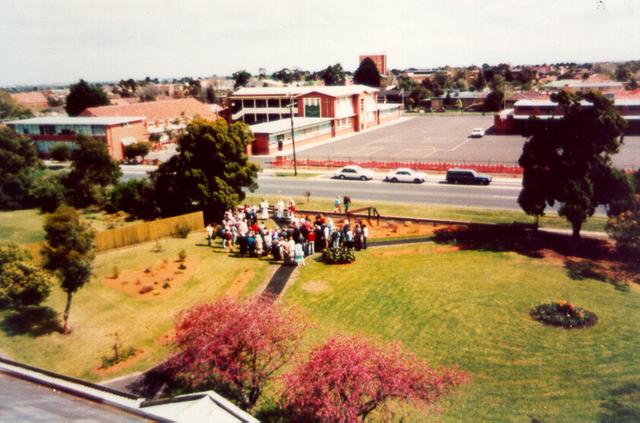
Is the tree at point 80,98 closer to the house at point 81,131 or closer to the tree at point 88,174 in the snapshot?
the house at point 81,131

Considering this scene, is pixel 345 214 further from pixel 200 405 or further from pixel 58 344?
pixel 200 405

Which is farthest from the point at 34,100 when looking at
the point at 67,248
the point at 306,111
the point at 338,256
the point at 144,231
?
the point at 67,248

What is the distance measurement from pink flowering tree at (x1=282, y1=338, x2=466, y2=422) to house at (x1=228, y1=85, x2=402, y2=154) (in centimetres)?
5376

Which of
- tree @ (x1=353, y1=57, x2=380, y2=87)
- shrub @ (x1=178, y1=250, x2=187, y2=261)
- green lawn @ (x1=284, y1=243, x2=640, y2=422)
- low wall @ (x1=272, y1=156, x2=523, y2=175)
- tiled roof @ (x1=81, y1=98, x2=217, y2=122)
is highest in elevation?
tree @ (x1=353, y1=57, x2=380, y2=87)

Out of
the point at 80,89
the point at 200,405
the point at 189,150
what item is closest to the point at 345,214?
the point at 189,150

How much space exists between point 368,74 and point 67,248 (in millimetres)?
126789

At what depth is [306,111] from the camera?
262 ft

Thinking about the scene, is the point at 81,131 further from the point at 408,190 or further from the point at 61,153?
the point at 408,190

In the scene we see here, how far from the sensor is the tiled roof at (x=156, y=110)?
245 ft

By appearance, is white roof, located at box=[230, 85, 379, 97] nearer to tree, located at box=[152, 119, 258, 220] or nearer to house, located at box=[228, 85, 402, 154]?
house, located at box=[228, 85, 402, 154]

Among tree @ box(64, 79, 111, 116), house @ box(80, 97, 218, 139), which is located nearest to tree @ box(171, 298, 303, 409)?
house @ box(80, 97, 218, 139)

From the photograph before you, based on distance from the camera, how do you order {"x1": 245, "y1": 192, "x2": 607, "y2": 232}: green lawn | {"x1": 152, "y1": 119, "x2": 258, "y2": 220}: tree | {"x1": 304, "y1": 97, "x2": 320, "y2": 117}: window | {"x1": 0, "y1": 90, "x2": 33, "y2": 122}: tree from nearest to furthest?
{"x1": 245, "y1": 192, "x2": 607, "y2": 232}: green lawn
{"x1": 152, "y1": 119, "x2": 258, "y2": 220}: tree
{"x1": 304, "y1": 97, "x2": 320, "y2": 117}: window
{"x1": 0, "y1": 90, "x2": 33, "y2": 122}: tree

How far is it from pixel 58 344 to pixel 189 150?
656 inches

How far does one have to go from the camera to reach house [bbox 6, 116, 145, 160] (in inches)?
2478
